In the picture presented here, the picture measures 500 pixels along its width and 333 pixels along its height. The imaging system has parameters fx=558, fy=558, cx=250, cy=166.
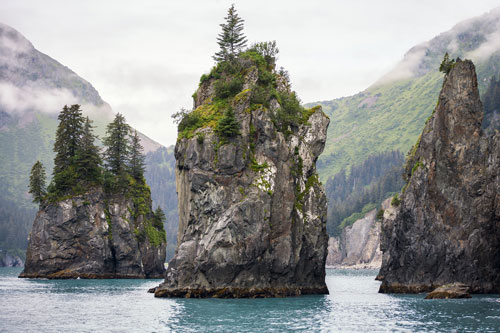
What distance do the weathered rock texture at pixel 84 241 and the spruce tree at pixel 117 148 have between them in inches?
375

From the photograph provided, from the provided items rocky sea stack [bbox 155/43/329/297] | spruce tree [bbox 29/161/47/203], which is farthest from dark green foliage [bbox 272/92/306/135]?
spruce tree [bbox 29/161/47/203]

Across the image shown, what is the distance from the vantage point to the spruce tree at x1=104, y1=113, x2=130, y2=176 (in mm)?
134500

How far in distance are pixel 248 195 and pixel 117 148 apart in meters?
69.4

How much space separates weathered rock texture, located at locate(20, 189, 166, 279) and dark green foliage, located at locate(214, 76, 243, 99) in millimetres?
53970

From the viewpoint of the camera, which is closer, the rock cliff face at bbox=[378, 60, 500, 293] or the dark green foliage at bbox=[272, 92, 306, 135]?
the rock cliff face at bbox=[378, 60, 500, 293]

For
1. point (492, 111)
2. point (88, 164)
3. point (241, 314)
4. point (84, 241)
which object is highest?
point (492, 111)

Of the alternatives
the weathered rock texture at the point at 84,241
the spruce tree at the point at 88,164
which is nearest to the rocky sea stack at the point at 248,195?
the weathered rock texture at the point at 84,241

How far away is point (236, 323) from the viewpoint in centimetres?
4972

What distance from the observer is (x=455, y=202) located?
256 ft

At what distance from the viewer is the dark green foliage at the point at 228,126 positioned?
251 ft

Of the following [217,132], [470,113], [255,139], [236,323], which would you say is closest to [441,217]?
[470,113]

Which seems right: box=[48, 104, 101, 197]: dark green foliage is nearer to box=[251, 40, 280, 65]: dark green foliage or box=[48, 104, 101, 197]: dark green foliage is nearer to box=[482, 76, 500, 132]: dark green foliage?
box=[251, 40, 280, 65]: dark green foliage

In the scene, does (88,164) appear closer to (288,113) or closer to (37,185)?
(37,185)

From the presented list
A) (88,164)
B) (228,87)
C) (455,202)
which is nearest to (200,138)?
(228,87)
